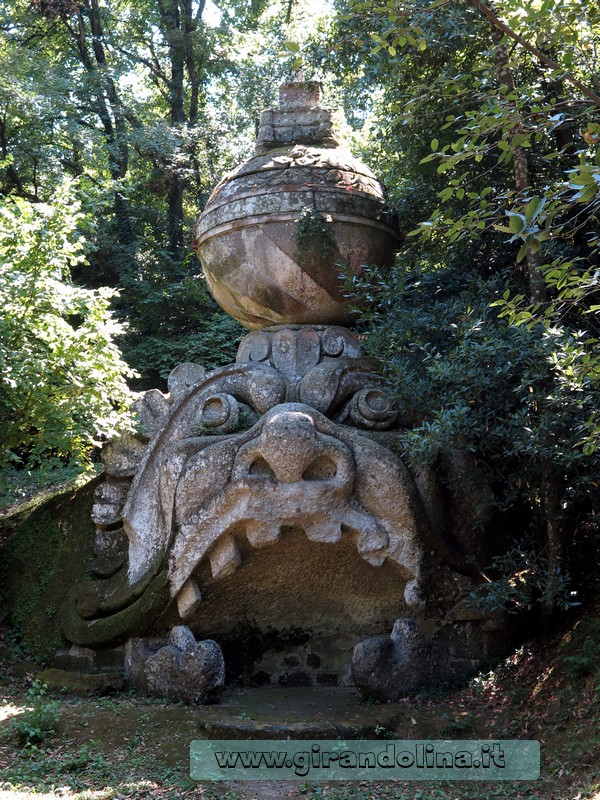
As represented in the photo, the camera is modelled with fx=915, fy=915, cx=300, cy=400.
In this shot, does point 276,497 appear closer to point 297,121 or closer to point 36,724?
point 36,724

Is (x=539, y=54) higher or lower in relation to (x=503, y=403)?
higher

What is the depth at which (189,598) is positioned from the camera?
5.69m

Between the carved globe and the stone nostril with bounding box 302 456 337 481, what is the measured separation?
145 centimetres

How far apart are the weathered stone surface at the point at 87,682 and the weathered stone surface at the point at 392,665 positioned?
1469 mm

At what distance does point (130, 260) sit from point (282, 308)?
7046 mm

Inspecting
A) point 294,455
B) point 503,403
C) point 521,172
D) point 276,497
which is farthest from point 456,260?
point 276,497

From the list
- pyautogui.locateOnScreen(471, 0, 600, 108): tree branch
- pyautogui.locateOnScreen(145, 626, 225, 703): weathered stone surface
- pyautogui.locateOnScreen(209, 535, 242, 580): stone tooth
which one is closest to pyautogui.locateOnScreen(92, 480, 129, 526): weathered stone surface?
pyautogui.locateOnScreen(209, 535, 242, 580): stone tooth

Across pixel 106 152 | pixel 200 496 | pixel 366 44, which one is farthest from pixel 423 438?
pixel 106 152

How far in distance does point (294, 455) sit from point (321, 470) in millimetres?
301

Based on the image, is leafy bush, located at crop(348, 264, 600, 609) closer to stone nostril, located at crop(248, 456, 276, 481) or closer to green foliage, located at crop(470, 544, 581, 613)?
green foliage, located at crop(470, 544, 581, 613)

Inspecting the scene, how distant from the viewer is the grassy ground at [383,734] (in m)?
4.24

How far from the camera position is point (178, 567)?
5.69 metres

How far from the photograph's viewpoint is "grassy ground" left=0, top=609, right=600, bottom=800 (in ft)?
13.9

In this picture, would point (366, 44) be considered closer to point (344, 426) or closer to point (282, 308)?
point (282, 308)
